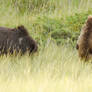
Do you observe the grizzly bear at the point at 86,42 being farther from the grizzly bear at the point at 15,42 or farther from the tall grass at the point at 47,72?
the grizzly bear at the point at 15,42

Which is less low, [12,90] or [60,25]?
[12,90]

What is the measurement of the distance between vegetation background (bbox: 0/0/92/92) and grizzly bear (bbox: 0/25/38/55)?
216mm

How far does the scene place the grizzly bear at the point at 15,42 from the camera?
7.69 meters

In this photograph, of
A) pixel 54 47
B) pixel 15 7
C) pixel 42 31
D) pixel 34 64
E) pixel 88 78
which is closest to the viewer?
pixel 88 78

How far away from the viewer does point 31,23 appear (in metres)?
10.8

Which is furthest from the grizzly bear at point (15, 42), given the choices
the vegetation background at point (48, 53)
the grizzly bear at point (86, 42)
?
the grizzly bear at point (86, 42)

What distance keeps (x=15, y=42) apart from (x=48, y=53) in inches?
31.9

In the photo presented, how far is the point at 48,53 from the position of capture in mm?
8164

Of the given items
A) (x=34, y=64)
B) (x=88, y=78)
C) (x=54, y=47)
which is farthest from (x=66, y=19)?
(x=88, y=78)

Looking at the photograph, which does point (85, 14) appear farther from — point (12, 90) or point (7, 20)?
point (12, 90)

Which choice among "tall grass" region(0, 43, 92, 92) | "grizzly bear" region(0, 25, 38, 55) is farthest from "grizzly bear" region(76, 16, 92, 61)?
"grizzly bear" region(0, 25, 38, 55)

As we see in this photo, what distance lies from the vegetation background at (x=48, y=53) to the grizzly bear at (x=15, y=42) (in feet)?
0.71

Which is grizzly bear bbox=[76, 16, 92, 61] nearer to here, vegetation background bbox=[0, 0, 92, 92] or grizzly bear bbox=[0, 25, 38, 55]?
vegetation background bbox=[0, 0, 92, 92]

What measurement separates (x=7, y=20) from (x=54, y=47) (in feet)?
9.58
